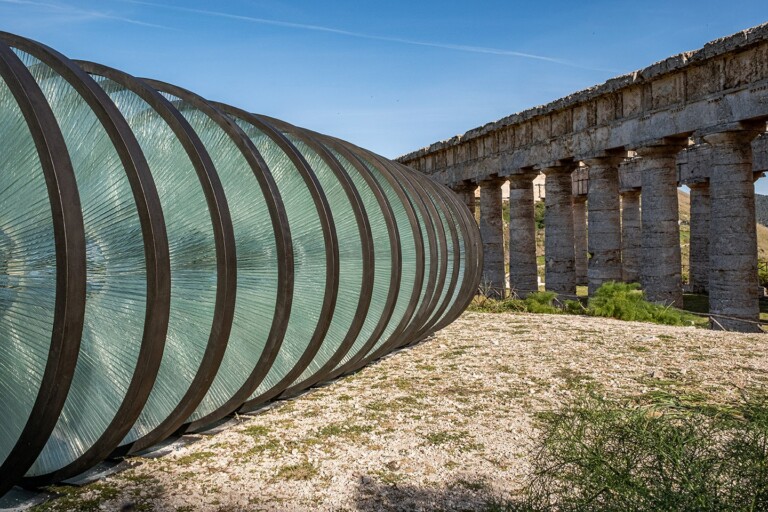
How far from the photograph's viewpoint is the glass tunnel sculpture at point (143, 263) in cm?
268

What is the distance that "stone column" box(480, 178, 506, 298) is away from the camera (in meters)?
22.0

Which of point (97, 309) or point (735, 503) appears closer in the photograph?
point (735, 503)

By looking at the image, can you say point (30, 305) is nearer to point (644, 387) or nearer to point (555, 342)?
point (644, 387)

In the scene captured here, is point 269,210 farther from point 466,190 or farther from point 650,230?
point 466,190

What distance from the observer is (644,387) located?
20.1ft

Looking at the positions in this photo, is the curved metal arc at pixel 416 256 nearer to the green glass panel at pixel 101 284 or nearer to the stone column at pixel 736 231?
the green glass panel at pixel 101 284

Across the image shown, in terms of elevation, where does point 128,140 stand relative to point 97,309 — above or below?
above

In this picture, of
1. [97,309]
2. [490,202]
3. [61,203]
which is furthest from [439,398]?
[490,202]

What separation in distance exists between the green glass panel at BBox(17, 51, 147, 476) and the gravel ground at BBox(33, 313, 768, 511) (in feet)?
1.75

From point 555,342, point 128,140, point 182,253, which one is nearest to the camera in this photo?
point 128,140

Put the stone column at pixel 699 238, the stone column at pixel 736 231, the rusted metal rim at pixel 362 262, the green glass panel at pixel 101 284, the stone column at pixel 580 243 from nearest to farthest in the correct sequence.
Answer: the green glass panel at pixel 101 284, the rusted metal rim at pixel 362 262, the stone column at pixel 736 231, the stone column at pixel 699 238, the stone column at pixel 580 243

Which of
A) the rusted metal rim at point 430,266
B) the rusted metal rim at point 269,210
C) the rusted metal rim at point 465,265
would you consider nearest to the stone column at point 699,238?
the rusted metal rim at point 465,265

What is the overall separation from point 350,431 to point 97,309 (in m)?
2.14

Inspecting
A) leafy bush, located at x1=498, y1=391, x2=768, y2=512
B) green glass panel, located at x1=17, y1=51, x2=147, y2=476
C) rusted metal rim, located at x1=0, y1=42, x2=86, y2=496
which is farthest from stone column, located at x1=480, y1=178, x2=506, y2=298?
rusted metal rim, located at x1=0, y1=42, x2=86, y2=496
